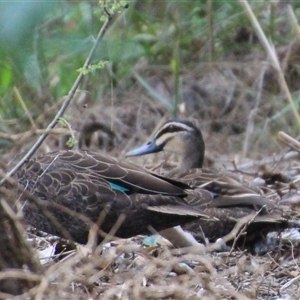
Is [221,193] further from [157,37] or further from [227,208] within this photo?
[157,37]

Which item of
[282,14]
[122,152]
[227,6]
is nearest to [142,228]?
[122,152]

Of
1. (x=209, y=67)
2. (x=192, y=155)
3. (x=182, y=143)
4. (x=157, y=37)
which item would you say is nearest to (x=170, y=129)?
(x=182, y=143)

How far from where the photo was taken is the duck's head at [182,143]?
6.45 meters

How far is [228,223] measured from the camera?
195 inches

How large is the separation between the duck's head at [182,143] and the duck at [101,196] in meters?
2.09

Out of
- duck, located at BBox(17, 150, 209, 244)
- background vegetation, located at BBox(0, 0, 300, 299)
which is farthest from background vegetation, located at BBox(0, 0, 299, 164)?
duck, located at BBox(17, 150, 209, 244)

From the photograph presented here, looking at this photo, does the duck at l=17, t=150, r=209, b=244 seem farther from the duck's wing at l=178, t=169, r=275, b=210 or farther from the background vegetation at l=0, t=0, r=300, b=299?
the background vegetation at l=0, t=0, r=300, b=299

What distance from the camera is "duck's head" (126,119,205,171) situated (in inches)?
254

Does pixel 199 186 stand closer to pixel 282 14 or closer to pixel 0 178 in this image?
pixel 0 178

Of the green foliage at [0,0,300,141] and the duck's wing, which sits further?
the green foliage at [0,0,300,141]

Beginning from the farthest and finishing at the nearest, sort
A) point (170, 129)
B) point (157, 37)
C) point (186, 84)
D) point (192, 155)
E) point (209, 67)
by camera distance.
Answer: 1. point (186, 84)
2. point (209, 67)
3. point (157, 37)
4. point (170, 129)
5. point (192, 155)

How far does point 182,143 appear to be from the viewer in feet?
21.2

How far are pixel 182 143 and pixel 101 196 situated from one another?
93.5 inches

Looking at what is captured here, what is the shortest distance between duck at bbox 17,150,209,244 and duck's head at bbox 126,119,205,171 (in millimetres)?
2088
